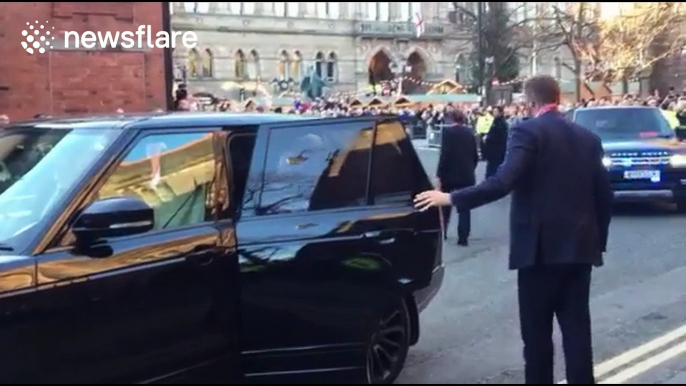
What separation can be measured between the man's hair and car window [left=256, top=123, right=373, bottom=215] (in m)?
1.03

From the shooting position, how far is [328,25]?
78312 millimetres

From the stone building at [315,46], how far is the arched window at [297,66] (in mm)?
68

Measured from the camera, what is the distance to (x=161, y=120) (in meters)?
5.69

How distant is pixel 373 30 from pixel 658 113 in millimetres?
65108

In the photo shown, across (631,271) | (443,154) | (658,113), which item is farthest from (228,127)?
(658,113)

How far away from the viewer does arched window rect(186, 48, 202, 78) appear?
70625 millimetres

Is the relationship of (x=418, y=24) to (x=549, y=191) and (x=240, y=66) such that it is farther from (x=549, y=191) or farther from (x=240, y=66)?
(x=549, y=191)

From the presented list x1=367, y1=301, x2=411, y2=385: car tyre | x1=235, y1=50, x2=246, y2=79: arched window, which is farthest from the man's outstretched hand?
x1=235, y1=50, x2=246, y2=79: arched window

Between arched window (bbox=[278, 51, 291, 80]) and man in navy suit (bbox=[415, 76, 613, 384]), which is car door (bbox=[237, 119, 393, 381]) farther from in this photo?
A: arched window (bbox=[278, 51, 291, 80])

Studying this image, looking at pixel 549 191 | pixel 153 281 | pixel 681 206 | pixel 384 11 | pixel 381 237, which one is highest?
pixel 384 11

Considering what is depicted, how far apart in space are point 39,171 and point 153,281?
0.82 meters

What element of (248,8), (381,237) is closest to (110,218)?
(381,237)

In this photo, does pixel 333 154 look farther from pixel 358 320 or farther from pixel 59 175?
pixel 59 175

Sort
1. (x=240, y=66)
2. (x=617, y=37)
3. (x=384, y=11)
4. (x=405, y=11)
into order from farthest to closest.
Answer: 1. (x=405, y=11)
2. (x=384, y=11)
3. (x=240, y=66)
4. (x=617, y=37)
